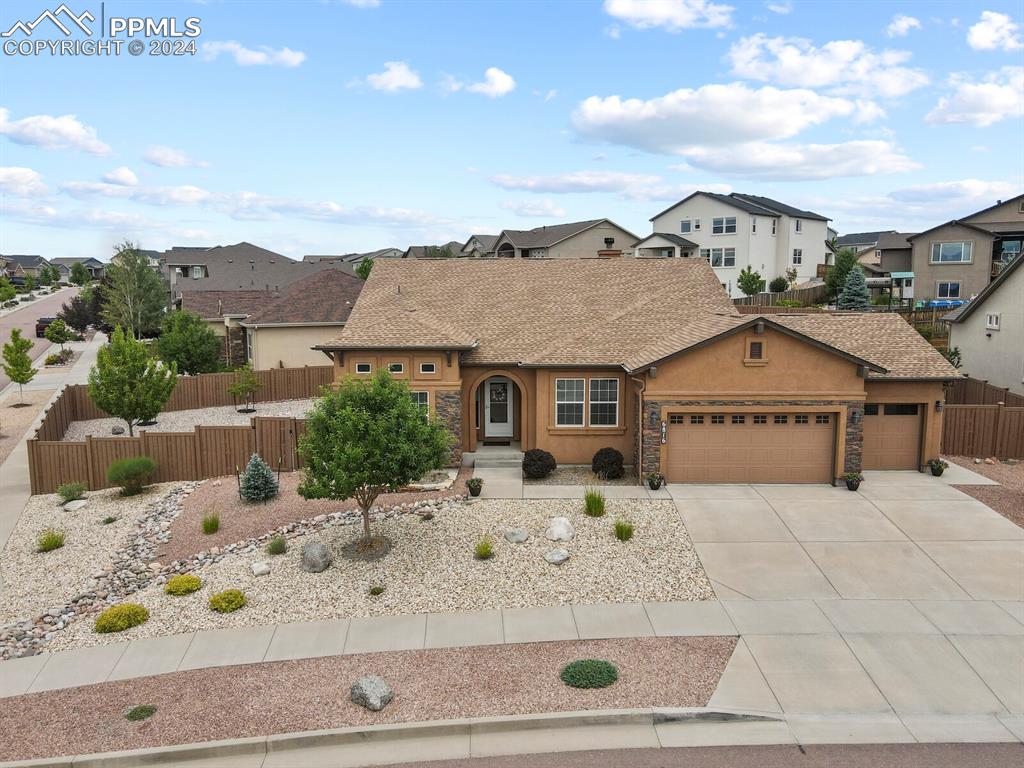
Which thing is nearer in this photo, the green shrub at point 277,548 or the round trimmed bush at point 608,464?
the green shrub at point 277,548

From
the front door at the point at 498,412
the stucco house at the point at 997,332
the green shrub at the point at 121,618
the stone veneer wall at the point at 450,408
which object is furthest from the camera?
the stucco house at the point at 997,332

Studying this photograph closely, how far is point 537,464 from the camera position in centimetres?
2045

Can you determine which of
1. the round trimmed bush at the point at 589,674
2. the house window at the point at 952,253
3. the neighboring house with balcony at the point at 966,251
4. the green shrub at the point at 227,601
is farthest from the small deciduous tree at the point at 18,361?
the house window at the point at 952,253

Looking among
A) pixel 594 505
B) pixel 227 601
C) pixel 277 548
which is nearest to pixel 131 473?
pixel 277 548

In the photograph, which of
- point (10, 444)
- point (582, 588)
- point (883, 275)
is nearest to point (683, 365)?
point (582, 588)

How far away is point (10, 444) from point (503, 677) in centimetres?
2393

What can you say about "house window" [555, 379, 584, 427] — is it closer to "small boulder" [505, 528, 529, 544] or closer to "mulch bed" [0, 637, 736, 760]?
"small boulder" [505, 528, 529, 544]

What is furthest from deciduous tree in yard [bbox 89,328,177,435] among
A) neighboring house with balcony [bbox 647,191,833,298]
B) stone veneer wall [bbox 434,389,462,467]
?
neighboring house with balcony [bbox 647,191,833,298]

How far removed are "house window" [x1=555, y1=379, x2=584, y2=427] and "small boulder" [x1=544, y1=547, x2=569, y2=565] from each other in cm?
701

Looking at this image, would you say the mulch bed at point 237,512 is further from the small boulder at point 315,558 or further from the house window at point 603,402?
the house window at point 603,402

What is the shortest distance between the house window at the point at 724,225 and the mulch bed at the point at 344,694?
4860cm

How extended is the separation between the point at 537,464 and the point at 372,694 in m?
10.5

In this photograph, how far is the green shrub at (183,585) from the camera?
14.5 metres

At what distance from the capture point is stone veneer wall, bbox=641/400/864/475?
65.0 feet
